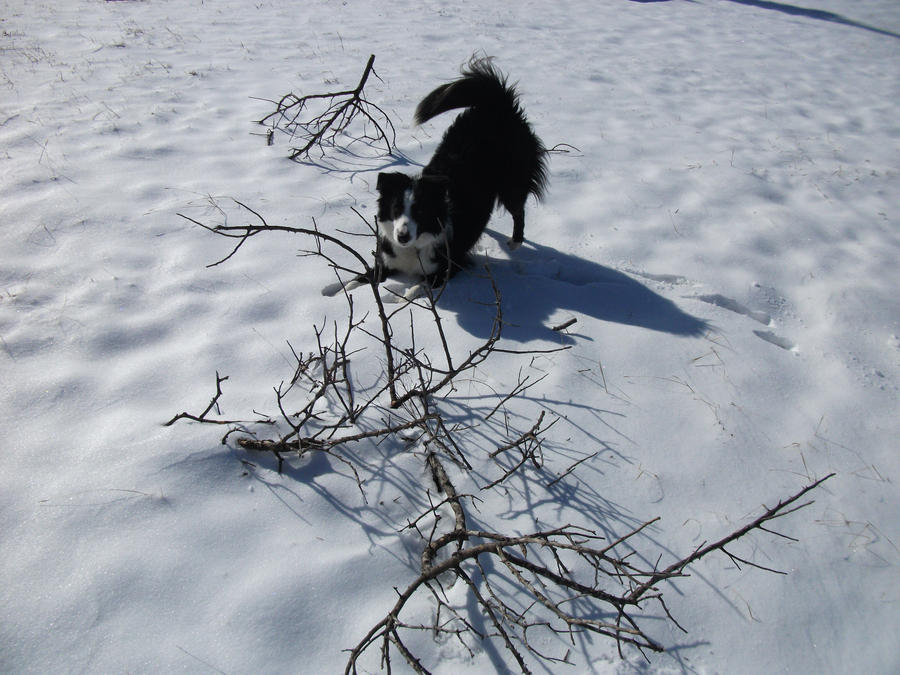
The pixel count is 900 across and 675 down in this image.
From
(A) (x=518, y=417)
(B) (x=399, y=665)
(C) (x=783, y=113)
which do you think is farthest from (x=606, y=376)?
(C) (x=783, y=113)

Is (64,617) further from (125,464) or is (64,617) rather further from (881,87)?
(881,87)

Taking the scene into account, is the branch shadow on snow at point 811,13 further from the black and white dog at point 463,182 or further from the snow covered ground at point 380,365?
the black and white dog at point 463,182

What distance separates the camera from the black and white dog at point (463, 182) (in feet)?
10.6

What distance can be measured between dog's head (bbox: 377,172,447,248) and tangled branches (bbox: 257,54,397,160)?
53.4 inches

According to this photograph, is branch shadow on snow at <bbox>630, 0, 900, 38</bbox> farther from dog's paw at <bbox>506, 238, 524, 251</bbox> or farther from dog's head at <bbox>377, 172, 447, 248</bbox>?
dog's head at <bbox>377, 172, 447, 248</bbox>

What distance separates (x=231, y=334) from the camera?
255 cm

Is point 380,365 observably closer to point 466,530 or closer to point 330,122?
point 466,530

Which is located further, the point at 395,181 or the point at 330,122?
the point at 330,122

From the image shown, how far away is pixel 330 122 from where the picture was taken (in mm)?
4398

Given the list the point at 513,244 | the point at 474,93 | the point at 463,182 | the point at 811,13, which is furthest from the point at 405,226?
the point at 811,13

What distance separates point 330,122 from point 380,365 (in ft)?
9.14

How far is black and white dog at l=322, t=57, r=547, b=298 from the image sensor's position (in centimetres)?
324

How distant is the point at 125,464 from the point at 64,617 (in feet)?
1.71

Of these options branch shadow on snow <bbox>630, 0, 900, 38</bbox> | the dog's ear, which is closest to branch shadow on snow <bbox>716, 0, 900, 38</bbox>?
branch shadow on snow <bbox>630, 0, 900, 38</bbox>
